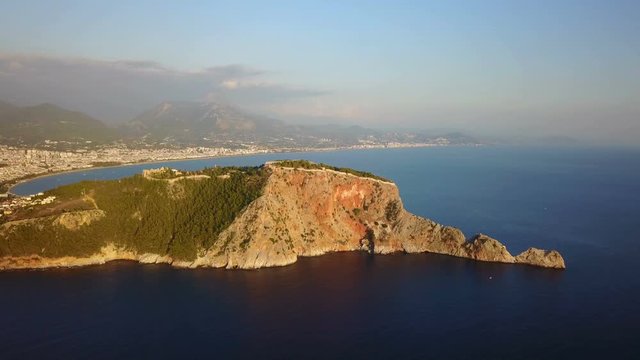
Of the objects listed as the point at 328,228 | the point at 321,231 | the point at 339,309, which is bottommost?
the point at 339,309

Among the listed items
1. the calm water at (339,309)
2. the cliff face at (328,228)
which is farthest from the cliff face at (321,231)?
the calm water at (339,309)

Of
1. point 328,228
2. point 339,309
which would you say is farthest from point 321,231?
point 339,309

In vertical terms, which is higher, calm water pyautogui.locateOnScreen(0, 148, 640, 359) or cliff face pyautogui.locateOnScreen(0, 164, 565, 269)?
cliff face pyautogui.locateOnScreen(0, 164, 565, 269)

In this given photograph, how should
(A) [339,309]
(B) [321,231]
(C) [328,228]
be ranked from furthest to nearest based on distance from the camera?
(C) [328,228] < (B) [321,231] < (A) [339,309]

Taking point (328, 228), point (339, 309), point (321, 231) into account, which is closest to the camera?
point (339, 309)

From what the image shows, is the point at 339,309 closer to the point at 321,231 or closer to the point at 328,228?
the point at 321,231

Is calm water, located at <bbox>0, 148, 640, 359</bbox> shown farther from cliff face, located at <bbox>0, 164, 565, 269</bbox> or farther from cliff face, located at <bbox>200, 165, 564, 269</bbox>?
cliff face, located at <bbox>200, 165, 564, 269</bbox>

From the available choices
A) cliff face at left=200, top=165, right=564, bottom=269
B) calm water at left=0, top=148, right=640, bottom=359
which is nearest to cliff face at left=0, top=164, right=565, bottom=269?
cliff face at left=200, top=165, right=564, bottom=269

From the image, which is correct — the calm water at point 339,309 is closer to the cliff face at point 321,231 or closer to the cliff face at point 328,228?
the cliff face at point 321,231

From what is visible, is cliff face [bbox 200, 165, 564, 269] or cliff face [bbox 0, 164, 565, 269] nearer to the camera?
cliff face [bbox 0, 164, 565, 269]

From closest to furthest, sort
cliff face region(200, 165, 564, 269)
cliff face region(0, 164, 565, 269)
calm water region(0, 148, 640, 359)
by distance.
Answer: calm water region(0, 148, 640, 359) < cliff face region(0, 164, 565, 269) < cliff face region(200, 165, 564, 269)
